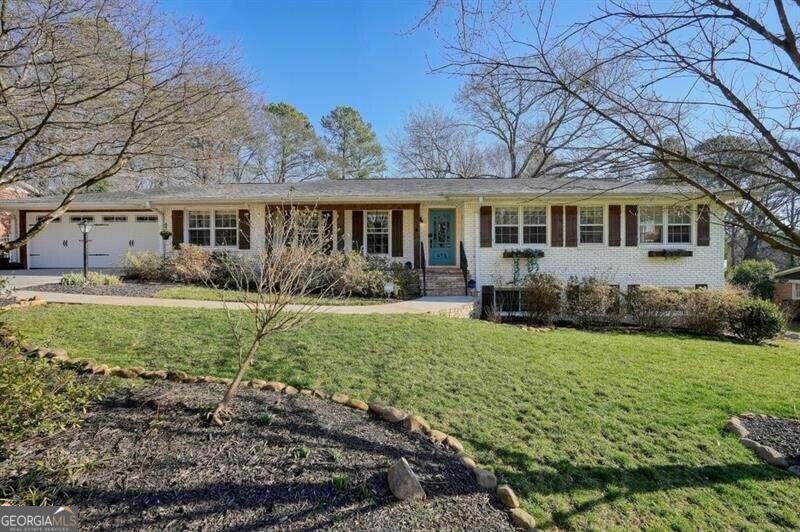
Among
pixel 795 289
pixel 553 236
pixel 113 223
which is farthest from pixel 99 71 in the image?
pixel 795 289

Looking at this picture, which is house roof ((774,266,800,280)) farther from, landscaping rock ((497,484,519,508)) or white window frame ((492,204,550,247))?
landscaping rock ((497,484,519,508))

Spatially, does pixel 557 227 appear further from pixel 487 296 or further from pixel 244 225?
pixel 244 225

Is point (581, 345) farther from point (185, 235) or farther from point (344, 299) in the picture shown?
point (185, 235)

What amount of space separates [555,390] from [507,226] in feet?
28.9

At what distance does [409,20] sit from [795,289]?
20.3m

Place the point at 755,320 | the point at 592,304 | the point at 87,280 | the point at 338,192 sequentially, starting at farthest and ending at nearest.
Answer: the point at 338,192 → the point at 87,280 → the point at 592,304 → the point at 755,320

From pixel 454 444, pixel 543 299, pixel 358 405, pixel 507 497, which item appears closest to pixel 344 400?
pixel 358 405

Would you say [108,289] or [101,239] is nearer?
[108,289]

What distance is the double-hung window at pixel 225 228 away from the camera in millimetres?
14727

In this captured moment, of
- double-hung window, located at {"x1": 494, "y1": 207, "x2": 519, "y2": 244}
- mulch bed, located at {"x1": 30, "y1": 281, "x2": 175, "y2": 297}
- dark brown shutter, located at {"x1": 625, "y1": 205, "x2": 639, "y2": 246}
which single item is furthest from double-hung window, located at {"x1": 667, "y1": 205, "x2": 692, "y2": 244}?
mulch bed, located at {"x1": 30, "y1": 281, "x2": 175, "y2": 297}

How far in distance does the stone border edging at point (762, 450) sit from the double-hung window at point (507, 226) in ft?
29.6

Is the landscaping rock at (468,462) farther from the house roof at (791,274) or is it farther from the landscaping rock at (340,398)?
the house roof at (791,274)

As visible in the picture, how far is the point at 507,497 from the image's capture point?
2.80 metres

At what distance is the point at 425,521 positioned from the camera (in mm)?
2449
